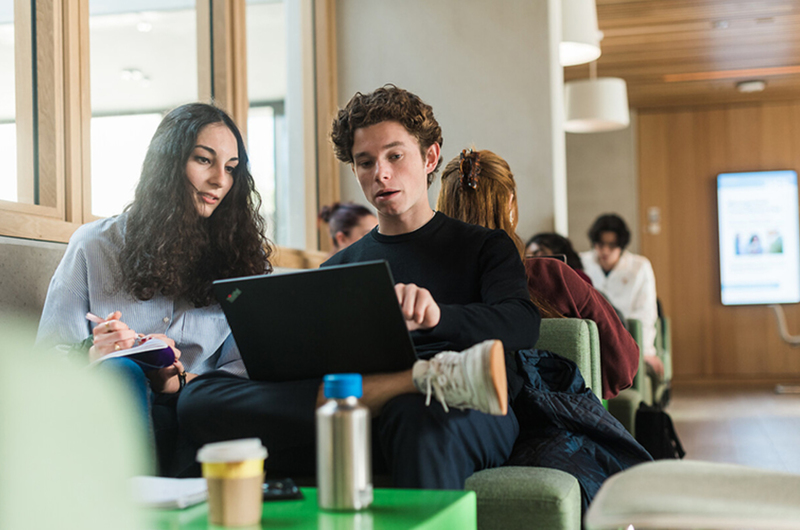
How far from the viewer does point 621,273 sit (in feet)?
17.6

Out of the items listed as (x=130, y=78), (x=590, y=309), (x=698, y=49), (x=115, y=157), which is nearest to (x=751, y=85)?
(x=698, y=49)

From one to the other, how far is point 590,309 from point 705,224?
624cm

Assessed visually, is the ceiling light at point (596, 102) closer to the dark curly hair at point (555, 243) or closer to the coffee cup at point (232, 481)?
the dark curly hair at point (555, 243)

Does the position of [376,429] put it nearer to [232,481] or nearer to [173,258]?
[232,481]

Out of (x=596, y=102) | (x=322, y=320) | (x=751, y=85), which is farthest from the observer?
(x=751, y=85)

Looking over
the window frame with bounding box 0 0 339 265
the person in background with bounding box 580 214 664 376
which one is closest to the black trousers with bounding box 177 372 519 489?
the window frame with bounding box 0 0 339 265

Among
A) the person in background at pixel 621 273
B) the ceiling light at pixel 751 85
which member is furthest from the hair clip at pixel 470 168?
the ceiling light at pixel 751 85

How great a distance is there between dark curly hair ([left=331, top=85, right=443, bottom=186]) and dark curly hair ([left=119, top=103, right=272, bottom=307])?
37 centimetres

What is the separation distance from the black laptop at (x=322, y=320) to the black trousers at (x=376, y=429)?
0.06 meters

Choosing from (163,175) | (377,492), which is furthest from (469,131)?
(377,492)

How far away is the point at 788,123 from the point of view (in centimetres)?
782

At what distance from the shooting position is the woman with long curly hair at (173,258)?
182cm

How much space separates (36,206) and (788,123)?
749cm

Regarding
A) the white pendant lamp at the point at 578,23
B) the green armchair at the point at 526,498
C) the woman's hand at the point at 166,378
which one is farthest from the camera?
the white pendant lamp at the point at 578,23
